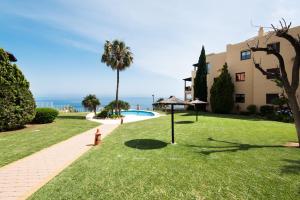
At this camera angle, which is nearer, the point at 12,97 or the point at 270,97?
the point at 12,97

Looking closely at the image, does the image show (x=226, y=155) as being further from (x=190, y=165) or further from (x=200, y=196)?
(x=200, y=196)

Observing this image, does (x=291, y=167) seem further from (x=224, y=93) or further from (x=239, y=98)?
(x=239, y=98)

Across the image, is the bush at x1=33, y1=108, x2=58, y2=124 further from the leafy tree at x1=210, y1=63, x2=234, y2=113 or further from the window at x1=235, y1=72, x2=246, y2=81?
the window at x1=235, y1=72, x2=246, y2=81

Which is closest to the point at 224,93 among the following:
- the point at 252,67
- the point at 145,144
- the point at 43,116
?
the point at 252,67

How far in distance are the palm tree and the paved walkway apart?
18.3 m

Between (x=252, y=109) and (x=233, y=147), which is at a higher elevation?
(x=252, y=109)

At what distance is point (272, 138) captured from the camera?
470 inches

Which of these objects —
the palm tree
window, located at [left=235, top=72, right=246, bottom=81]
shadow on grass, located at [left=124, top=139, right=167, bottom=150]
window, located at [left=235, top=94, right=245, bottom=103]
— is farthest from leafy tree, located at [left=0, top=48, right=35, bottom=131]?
window, located at [left=235, top=72, right=246, bottom=81]

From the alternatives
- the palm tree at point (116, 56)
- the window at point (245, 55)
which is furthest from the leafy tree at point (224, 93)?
the palm tree at point (116, 56)

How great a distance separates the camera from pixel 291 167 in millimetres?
7238

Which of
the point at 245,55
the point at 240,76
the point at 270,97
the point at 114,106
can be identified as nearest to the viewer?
the point at 270,97

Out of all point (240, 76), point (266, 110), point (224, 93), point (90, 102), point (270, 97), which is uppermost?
point (240, 76)

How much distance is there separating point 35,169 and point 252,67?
88.4ft

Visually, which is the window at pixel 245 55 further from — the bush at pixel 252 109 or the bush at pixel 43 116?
the bush at pixel 43 116
